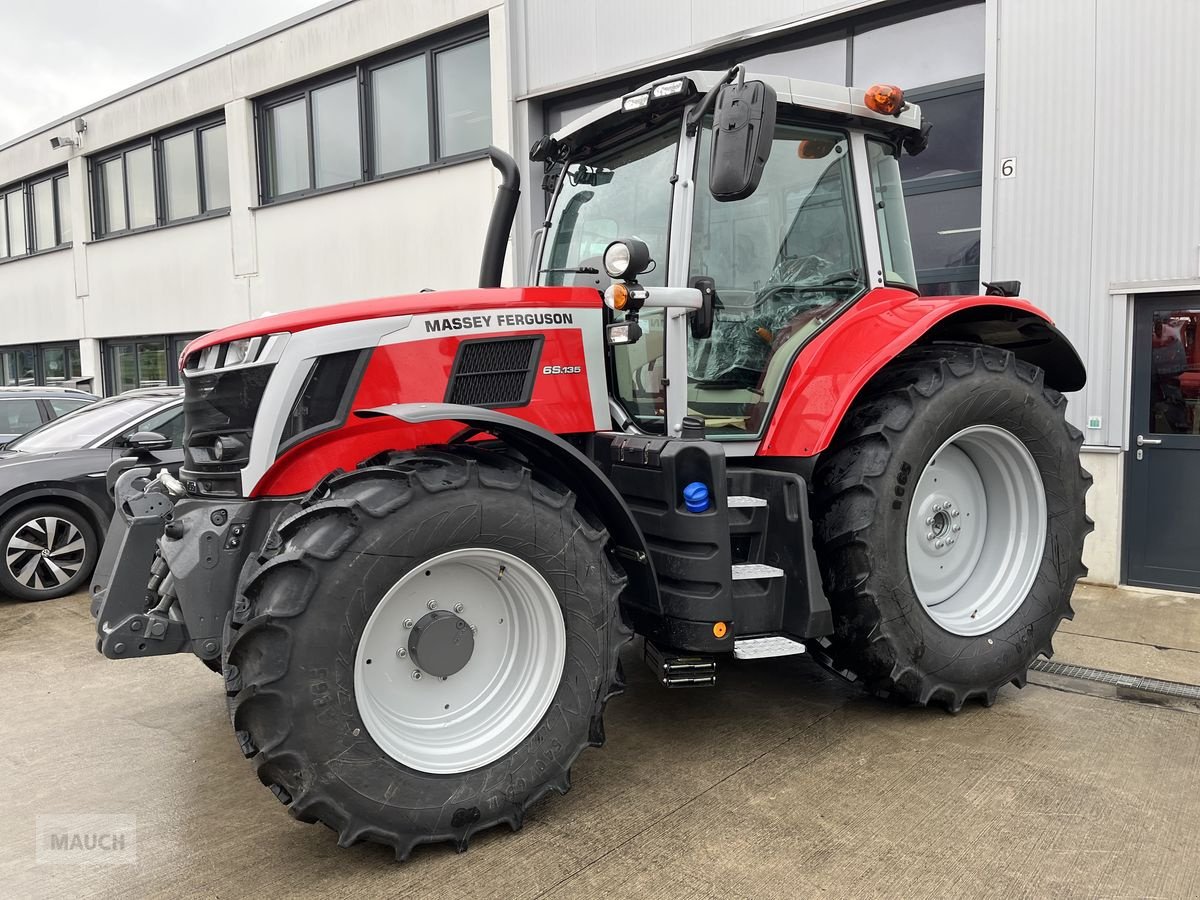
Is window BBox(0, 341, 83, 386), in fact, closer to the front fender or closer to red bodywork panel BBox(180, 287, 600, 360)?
red bodywork panel BBox(180, 287, 600, 360)

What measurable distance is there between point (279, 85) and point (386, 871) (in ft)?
37.9

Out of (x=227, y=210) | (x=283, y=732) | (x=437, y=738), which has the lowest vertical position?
(x=437, y=738)

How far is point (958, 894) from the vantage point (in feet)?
8.20

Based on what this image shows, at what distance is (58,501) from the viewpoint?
652 cm

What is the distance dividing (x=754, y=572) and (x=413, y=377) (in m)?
1.43

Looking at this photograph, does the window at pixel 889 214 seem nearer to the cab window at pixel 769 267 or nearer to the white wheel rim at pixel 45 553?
the cab window at pixel 769 267

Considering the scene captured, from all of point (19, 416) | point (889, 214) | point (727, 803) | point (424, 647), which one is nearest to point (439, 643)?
point (424, 647)

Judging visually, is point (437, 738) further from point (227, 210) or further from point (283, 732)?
point (227, 210)

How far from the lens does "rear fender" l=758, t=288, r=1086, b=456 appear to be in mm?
3463

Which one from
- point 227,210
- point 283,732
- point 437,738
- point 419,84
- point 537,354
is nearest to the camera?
point 283,732

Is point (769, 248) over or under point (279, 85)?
under

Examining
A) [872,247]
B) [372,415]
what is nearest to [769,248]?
[872,247]

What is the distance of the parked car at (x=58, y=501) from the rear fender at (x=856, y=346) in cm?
442

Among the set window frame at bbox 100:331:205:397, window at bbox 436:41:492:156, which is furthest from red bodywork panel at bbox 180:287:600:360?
window frame at bbox 100:331:205:397
